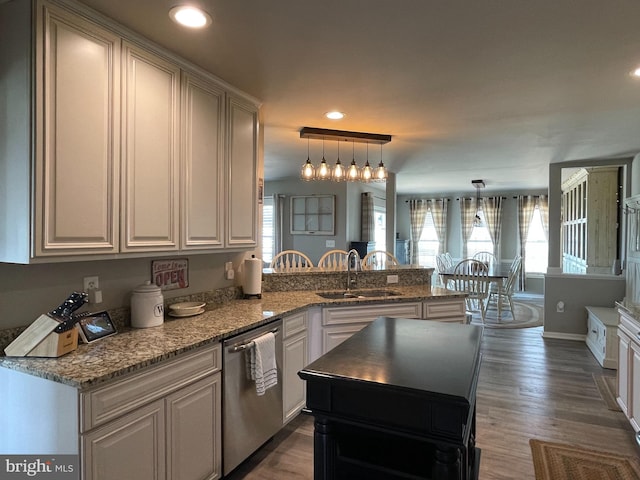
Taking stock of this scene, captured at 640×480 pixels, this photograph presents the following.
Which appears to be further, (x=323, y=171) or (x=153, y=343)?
(x=323, y=171)

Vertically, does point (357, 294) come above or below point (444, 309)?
above

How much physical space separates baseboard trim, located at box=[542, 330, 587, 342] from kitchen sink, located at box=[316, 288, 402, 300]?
2.88 metres

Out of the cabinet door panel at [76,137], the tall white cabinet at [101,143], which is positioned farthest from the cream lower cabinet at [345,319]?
the cabinet door panel at [76,137]

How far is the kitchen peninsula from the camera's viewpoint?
1.42 metres

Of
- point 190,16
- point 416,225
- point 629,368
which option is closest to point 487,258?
point 416,225

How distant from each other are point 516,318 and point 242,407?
18.2ft

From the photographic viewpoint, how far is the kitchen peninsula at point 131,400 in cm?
142

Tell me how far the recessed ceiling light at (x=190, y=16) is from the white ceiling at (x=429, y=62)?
5 cm

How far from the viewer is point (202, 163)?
2432mm

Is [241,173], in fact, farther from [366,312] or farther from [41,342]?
[41,342]

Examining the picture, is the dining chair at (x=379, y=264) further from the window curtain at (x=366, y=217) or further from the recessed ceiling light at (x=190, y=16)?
the recessed ceiling light at (x=190, y=16)

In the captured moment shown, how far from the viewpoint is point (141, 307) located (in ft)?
7.02

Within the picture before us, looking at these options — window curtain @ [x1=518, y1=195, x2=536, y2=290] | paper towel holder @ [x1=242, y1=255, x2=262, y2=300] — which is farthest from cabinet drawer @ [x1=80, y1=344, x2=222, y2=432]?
window curtain @ [x1=518, y1=195, x2=536, y2=290]

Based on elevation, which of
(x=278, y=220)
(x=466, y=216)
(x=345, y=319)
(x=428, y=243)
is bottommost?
(x=345, y=319)
